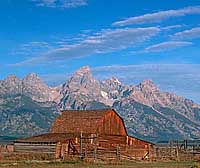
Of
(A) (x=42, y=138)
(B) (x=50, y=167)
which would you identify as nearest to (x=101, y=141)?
(A) (x=42, y=138)

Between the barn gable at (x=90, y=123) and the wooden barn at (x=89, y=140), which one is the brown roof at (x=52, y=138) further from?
the barn gable at (x=90, y=123)

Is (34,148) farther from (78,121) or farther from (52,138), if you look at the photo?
(78,121)

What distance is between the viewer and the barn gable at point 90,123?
92312 millimetres

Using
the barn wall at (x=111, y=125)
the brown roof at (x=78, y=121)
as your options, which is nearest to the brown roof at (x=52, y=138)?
the brown roof at (x=78, y=121)

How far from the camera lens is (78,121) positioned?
95.9m

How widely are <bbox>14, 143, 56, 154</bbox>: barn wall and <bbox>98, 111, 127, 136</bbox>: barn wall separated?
1165 centimetres

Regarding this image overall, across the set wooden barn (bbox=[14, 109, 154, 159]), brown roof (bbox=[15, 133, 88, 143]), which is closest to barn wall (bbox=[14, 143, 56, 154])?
wooden barn (bbox=[14, 109, 154, 159])

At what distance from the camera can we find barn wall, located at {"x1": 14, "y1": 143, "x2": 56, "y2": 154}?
82688mm

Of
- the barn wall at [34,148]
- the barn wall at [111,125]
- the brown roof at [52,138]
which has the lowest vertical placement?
the barn wall at [34,148]

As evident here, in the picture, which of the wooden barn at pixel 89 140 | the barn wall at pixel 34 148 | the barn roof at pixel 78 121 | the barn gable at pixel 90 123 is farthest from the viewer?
the barn roof at pixel 78 121

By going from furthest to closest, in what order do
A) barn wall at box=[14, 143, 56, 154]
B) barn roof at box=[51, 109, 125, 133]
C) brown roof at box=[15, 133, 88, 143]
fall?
barn roof at box=[51, 109, 125, 133]
brown roof at box=[15, 133, 88, 143]
barn wall at box=[14, 143, 56, 154]

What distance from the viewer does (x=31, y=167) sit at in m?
48.4

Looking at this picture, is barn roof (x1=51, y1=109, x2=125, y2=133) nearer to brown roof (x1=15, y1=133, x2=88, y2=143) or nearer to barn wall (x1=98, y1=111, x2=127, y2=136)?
barn wall (x1=98, y1=111, x2=127, y2=136)

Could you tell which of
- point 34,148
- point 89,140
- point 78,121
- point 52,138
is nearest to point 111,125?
point 78,121
